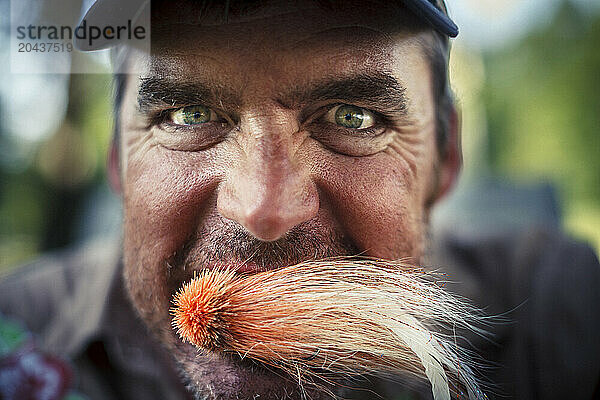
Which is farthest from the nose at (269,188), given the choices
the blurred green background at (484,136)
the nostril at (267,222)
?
the blurred green background at (484,136)

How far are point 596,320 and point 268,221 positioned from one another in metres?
0.87

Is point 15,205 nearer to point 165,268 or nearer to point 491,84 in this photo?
point 165,268

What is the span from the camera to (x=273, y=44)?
2.51 ft

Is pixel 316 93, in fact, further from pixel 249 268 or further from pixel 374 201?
pixel 249 268

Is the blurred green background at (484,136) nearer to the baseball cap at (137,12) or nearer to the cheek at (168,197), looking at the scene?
the baseball cap at (137,12)

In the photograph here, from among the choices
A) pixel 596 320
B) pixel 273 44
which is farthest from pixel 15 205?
pixel 596 320

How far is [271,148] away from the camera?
771 millimetres

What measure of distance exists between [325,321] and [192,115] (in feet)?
1.37

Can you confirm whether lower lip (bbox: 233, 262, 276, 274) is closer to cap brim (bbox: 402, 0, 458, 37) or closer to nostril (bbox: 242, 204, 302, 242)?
nostril (bbox: 242, 204, 302, 242)

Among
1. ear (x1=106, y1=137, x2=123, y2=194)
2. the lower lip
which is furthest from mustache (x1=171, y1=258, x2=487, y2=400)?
ear (x1=106, y1=137, x2=123, y2=194)

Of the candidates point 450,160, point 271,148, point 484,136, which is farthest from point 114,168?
point 484,136

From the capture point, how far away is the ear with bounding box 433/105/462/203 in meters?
0.99

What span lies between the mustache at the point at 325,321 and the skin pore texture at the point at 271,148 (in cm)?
3

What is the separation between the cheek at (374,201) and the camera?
0.79 meters
